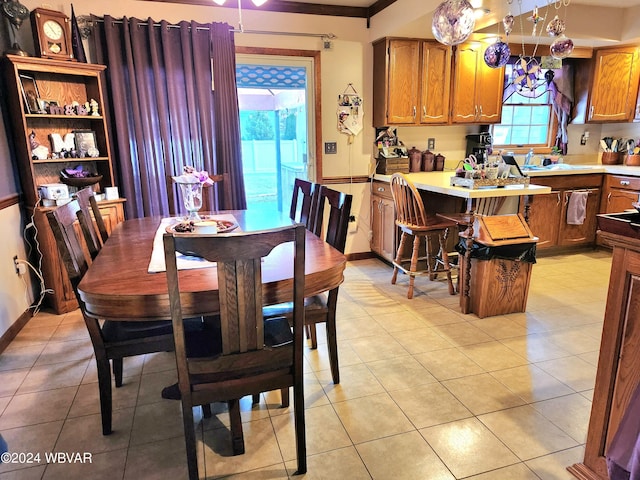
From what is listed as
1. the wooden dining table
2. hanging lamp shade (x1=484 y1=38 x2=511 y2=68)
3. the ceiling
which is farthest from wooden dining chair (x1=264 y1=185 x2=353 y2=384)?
the ceiling

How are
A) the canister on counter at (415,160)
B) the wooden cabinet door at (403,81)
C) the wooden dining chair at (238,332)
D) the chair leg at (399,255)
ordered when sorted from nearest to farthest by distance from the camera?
the wooden dining chair at (238,332) → the chair leg at (399,255) → the wooden cabinet door at (403,81) → the canister on counter at (415,160)

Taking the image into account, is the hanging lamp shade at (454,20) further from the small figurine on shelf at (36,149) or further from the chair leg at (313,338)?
the small figurine on shelf at (36,149)

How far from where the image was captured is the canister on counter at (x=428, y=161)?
422 centimetres

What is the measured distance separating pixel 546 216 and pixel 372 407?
3.26m

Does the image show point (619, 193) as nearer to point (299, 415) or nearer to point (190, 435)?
point (299, 415)

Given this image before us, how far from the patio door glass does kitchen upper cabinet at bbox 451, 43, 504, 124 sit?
1399 millimetres

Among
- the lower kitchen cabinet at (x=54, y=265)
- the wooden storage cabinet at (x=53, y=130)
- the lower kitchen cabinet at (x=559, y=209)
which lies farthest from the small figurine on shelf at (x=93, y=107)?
the lower kitchen cabinet at (x=559, y=209)

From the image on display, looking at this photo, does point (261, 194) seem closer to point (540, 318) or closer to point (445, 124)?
point (445, 124)

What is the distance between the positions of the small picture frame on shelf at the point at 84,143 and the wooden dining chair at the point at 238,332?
2448 mm

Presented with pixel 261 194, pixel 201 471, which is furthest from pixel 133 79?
pixel 261 194

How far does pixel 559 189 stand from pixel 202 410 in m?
3.98

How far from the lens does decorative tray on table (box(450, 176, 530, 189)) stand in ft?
9.79

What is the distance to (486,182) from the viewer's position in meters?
3.01

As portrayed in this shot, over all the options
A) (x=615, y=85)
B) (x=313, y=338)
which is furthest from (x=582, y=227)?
(x=313, y=338)
